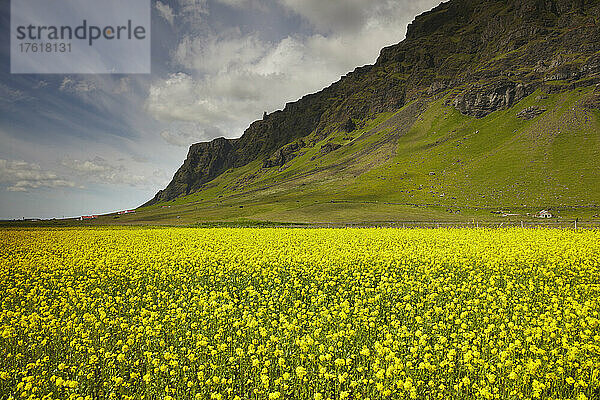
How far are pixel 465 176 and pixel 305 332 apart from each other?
12749 centimetres

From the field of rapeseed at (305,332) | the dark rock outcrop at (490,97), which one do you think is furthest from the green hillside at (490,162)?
the field of rapeseed at (305,332)

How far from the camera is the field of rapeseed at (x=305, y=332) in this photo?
5.77 m

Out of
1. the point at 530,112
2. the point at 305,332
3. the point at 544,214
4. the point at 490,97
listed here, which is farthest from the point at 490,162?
the point at 305,332

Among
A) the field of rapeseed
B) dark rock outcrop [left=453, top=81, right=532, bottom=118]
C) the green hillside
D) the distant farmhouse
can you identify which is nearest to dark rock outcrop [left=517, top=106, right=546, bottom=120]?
the green hillside

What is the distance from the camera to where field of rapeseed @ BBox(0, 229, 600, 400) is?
18.9 feet

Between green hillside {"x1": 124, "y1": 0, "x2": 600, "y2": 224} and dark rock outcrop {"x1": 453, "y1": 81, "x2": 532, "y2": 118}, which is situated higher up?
dark rock outcrop {"x1": 453, "y1": 81, "x2": 532, "y2": 118}

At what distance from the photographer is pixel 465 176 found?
390ft

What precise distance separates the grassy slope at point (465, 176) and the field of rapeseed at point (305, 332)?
194 ft

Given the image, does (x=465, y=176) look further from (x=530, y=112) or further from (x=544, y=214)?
(x=530, y=112)

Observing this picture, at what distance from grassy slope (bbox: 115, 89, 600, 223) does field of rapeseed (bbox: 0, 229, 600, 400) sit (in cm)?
5901

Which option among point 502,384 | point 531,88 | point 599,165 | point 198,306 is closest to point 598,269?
point 502,384

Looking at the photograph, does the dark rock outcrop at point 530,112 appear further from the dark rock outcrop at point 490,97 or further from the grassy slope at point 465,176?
the dark rock outcrop at point 490,97

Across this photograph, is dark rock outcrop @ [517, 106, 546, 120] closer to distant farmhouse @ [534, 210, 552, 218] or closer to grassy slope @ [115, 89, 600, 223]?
grassy slope @ [115, 89, 600, 223]

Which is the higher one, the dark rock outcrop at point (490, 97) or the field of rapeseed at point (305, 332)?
the dark rock outcrop at point (490, 97)
